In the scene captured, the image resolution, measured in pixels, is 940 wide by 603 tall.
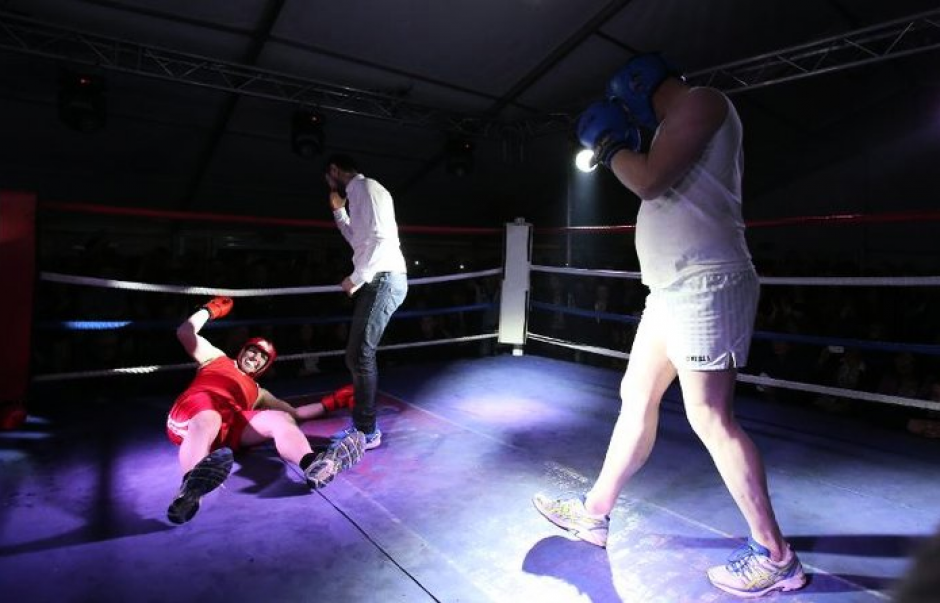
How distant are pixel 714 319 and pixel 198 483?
1.64 meters

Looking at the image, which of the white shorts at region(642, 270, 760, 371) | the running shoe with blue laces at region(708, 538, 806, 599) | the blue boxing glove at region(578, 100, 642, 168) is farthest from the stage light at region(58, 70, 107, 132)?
the running shoe with blue laces at region(708, 538, 806, 599)

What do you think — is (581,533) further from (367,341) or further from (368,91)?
(368,91)

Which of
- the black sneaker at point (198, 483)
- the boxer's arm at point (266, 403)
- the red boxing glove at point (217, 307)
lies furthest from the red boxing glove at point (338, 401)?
the black sneaker at point (198, 483)

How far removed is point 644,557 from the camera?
1586 millimetres

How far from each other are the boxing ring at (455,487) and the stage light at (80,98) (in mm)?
2059

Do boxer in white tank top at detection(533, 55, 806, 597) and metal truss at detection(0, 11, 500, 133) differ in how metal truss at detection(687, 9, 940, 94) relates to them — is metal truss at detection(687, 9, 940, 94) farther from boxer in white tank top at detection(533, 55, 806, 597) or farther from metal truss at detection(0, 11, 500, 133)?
boxer in white tank top at detection(533, 55, 806, 597)

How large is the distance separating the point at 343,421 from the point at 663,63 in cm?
227

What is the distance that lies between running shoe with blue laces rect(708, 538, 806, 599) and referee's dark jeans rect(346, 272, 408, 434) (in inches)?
61.3

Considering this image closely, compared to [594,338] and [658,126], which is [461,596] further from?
[594,338]

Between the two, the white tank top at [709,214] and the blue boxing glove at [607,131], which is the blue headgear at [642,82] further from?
the white tank top at [709,214]

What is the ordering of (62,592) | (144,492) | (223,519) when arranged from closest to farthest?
(62,592)
(223,519)
(144,492)

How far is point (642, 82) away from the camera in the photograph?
1447mm

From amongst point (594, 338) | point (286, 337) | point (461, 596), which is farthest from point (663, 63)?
point (594, 338)

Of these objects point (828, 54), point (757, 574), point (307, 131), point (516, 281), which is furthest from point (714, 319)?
point (307, 131)
